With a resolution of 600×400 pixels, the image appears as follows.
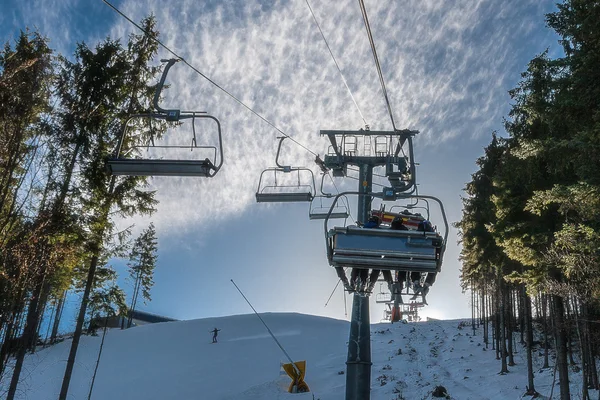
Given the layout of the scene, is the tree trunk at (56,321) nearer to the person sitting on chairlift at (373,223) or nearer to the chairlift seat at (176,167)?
the chairlift seat at (176,167)

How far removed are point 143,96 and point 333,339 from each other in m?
26.1

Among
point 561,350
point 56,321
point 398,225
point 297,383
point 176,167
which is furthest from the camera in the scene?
point 56,321

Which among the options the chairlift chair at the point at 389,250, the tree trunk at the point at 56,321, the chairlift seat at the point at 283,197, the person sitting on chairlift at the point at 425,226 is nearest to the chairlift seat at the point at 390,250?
the chairlift chair at the point at 389,250

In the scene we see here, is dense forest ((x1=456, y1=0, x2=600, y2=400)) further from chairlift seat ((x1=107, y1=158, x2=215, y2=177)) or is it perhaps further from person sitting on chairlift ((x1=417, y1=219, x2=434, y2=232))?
chairlift seat ((x1=107, y1=158, x2=215, y2=177))

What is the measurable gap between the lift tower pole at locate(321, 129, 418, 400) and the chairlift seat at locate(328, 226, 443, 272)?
3.49m

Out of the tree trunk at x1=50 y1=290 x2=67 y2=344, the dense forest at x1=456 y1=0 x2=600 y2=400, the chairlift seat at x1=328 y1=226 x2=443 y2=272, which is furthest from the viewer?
the tree trunk at x1=50 y1=290 x2=67 y2=344

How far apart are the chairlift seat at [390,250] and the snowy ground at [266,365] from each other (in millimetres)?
11906

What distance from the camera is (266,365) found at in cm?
2742

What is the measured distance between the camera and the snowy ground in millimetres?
20656

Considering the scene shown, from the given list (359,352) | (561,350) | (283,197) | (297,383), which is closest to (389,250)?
(283,197)

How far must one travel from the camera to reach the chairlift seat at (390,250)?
655 centimetres

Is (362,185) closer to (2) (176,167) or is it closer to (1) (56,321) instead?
(2) (176,167)

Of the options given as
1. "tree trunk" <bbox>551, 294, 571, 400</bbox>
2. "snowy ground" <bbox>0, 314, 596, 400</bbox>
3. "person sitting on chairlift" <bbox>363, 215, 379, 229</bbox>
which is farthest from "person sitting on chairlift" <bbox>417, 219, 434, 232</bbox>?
"snowy ground" <bbox>0, 314, 596, 400</bbox>

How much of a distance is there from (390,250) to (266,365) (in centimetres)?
2328
